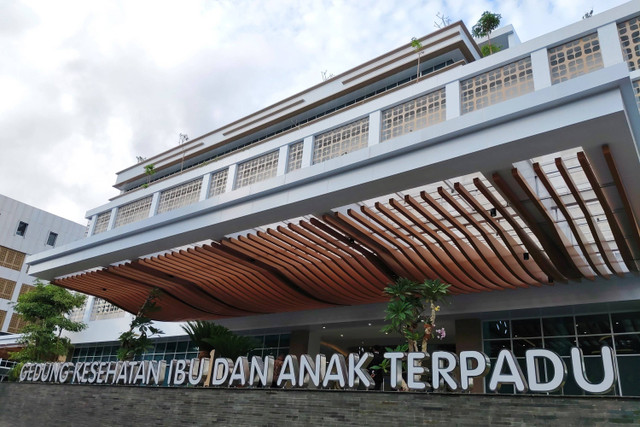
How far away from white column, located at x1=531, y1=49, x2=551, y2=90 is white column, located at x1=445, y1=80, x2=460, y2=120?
2.07 m

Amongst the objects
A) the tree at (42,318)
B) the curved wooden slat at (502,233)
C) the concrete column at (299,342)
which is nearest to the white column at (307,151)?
the curved wooden slat at (502,233)

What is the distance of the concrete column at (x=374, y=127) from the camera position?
612 inches

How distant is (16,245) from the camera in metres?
38.2

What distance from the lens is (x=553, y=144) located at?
8.32m

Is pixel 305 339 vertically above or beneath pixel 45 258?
beneath

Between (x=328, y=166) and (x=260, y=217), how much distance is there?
2.32m

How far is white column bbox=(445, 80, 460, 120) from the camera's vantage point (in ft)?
45.4

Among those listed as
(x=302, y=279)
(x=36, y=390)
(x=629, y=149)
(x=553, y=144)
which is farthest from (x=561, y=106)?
(x=36, y=390)

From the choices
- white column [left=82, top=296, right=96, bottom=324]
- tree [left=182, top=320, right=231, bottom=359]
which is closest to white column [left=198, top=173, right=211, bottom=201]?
tree [left=182, top=320, right=231, bottom=359]

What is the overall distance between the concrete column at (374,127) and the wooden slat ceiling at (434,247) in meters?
2.89

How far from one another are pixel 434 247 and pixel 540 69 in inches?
190

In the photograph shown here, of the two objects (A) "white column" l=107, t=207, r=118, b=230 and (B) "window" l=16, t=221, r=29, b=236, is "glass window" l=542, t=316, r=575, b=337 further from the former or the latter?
(B) "window" l=16, t=221, r=29, b=236

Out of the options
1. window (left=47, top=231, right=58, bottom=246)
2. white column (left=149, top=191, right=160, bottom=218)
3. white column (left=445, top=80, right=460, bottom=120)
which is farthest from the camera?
window (left=47, top=231, right=58, bottom=246)

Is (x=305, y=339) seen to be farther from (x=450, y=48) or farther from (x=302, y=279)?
(x=450, y=48)
